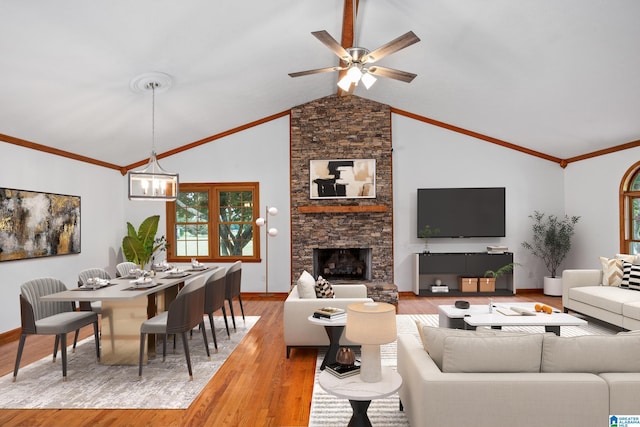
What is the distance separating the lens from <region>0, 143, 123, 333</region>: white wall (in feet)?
16.7

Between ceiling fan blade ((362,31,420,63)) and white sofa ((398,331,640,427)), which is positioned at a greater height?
ceiling fan blade ((362,31,420,63))

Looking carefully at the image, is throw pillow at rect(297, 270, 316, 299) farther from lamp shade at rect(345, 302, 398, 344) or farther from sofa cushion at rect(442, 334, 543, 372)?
sofa cushion at rect(442, 334, 543, 372)

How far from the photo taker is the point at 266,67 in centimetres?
562

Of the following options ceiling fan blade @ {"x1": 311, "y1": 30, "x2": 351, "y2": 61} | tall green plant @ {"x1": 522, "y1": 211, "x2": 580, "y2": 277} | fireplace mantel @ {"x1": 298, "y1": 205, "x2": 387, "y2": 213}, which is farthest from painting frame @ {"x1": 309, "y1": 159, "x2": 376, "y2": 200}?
ceiling fan blade @ {"x1": 311, "y1": 30, "x2": 351, "y2": 61}

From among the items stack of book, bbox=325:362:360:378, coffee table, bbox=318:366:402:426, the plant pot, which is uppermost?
stack of book, bbox=325:362:360:378

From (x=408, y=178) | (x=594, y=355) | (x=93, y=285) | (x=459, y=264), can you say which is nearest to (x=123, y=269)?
(x=93, y=285)

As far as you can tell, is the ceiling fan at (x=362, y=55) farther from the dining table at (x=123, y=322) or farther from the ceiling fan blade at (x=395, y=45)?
the dining table at (x=123, y=322)

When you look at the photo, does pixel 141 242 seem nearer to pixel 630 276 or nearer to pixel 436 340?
pixel 436 340

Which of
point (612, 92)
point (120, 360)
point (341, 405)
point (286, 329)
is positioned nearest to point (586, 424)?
point (341, 405)

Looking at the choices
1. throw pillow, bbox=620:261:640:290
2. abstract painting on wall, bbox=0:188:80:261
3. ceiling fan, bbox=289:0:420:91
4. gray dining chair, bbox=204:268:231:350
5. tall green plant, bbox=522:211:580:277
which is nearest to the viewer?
ceiling fan, bbox=289:0:420:91

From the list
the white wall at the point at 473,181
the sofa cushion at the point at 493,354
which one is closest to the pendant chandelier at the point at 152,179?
the sofa cushion at the point at 493,354

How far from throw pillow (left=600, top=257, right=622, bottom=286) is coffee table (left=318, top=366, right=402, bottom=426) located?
475 centimetres

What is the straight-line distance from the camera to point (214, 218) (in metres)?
8.02

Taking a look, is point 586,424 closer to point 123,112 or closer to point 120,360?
point 120,360
